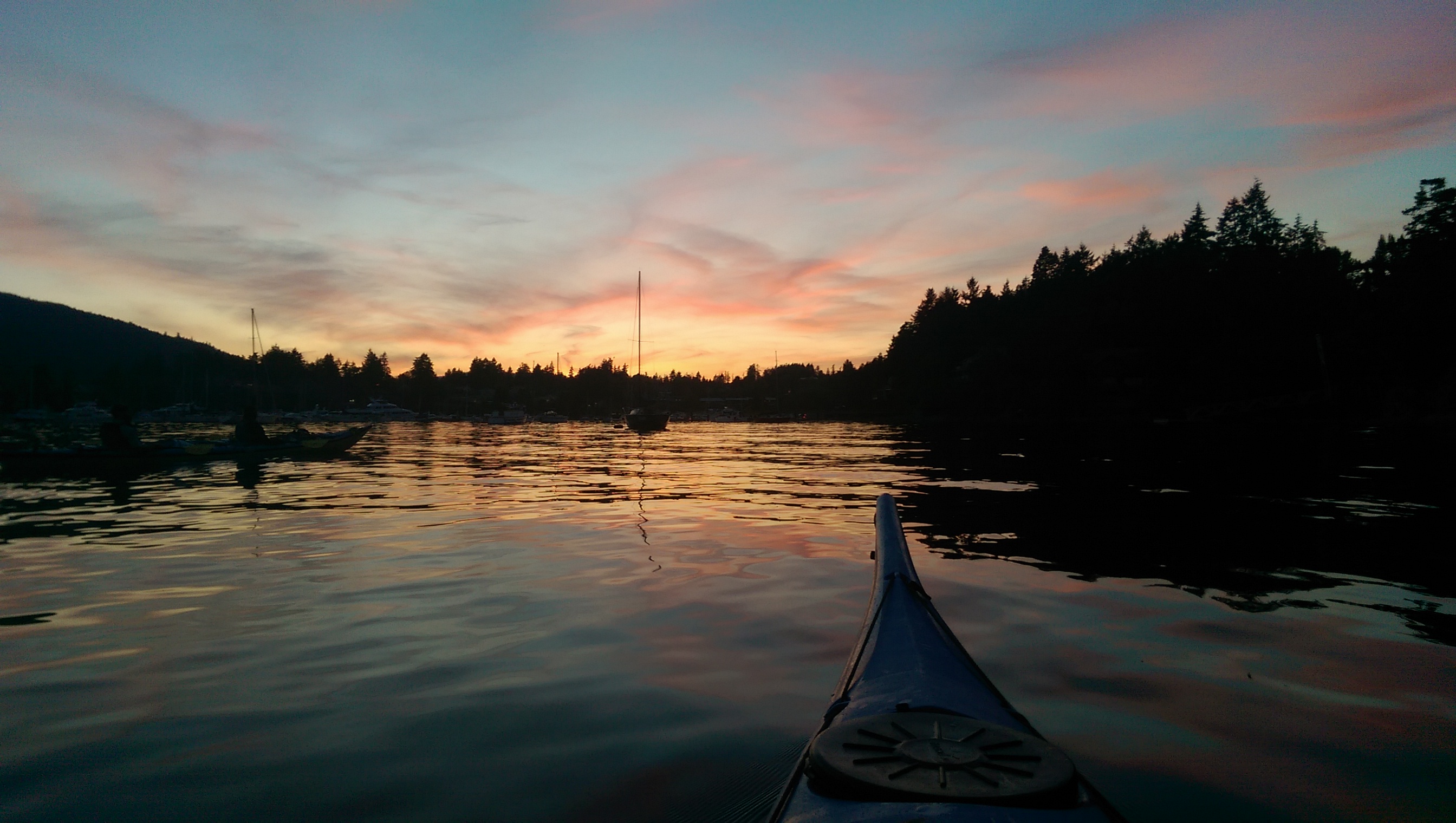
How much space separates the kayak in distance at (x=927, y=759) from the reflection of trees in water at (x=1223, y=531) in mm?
6751

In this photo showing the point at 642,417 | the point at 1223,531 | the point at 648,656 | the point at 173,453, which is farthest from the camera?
the point at 642,417

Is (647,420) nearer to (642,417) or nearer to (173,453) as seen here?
(642,417)

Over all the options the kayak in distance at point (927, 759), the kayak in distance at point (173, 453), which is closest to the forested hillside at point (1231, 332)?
the kayak in distance at point (927, 759)

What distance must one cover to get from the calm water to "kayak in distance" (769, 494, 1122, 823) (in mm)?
1058

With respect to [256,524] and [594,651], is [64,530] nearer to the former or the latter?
[256,524]

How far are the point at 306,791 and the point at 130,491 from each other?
22813 millimetres

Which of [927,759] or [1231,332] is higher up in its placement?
[1231,332]

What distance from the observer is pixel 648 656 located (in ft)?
22.4

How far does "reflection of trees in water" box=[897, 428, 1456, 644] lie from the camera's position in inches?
380

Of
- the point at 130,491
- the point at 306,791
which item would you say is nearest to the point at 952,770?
the point at 306,791

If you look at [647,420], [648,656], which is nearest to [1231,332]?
[647,420]

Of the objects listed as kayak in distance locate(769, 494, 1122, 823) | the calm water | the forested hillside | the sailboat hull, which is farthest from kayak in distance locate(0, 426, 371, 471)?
the forested hillside

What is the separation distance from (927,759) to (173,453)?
34.6m

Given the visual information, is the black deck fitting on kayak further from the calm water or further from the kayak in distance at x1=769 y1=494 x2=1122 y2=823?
the calm water
